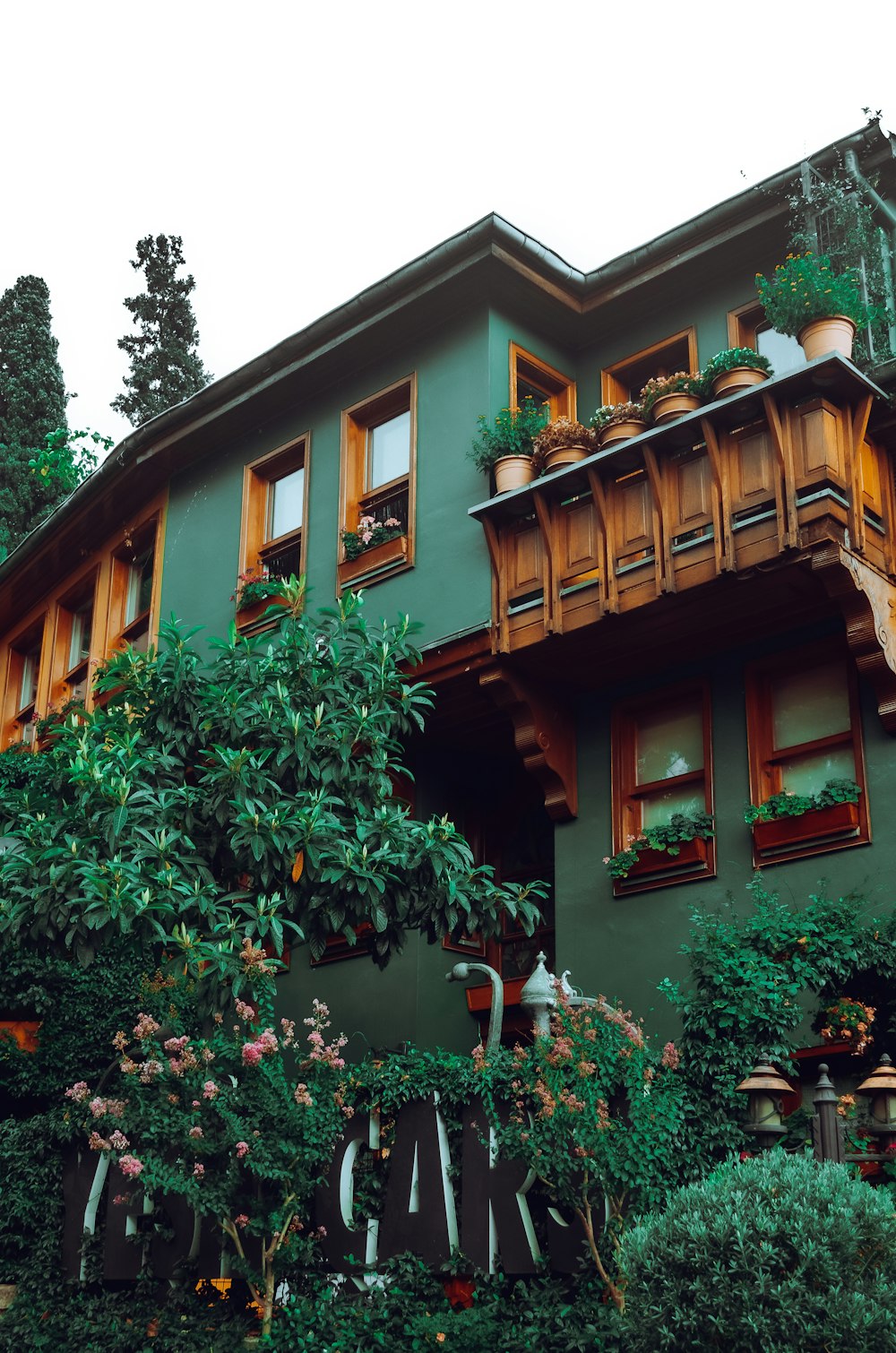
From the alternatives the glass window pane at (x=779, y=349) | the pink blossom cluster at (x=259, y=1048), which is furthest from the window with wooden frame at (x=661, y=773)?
the pink blossom cluster at (x=259, y=1048)

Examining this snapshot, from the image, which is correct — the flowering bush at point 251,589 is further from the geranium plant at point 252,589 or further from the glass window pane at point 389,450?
the glass window pane at point 389,450

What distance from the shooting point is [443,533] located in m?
15.9

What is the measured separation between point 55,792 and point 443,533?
4.63m

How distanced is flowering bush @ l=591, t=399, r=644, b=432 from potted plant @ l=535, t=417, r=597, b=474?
12 centimetres

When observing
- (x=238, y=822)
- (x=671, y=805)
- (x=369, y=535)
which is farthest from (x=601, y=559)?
(x=238, y=822)

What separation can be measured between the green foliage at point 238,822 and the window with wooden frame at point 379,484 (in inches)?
81.9

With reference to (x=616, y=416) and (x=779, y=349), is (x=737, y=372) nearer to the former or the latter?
(x=616, y=416)

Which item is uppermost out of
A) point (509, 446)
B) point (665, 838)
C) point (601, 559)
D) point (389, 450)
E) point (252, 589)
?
point (389, 450)

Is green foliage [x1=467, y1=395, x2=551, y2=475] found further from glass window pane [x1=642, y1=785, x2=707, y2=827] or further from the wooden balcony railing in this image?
glass window pane [x1=642, y1=785, x2=707, y2=827]

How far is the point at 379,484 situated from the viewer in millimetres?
17375

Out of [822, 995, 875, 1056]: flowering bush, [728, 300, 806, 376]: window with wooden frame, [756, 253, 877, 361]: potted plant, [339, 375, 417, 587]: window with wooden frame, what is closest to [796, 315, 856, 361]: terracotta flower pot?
[756, 253, 877, 361]: potted plant

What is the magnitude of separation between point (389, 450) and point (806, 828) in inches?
262

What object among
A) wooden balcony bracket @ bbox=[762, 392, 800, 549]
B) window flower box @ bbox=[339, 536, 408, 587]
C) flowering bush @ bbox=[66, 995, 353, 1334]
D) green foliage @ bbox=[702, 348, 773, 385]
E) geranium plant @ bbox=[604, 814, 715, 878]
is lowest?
flowering bush @ bbox=[66, 995, 353, 1334]

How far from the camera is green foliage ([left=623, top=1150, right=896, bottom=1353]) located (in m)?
7.52
